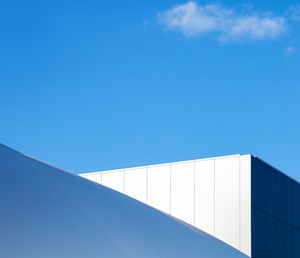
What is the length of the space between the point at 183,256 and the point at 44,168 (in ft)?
18.0

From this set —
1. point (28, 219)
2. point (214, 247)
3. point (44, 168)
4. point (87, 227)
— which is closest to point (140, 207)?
point (214, 247)

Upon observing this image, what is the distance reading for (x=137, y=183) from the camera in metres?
31.5

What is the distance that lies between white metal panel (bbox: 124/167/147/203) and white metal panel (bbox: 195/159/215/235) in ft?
11.1

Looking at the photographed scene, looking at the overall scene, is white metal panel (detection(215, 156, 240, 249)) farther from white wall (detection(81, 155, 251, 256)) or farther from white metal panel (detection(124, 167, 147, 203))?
white metal panel (detection(124, 167, 147, 203))

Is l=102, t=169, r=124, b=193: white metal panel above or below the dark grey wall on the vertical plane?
above

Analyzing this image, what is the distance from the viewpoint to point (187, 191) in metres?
29.3

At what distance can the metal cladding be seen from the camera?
2753 cm

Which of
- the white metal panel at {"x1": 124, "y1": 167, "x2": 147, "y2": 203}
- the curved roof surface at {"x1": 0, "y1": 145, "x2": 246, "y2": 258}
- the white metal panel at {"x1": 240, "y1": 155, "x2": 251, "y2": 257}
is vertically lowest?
the curved roof surface at {"x1": 0, "y1": 145, "x2": 246, "y2": 258}

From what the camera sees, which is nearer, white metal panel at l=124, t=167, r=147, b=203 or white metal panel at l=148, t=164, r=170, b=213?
white metal panel at l=148, t=164, r=170, b=213

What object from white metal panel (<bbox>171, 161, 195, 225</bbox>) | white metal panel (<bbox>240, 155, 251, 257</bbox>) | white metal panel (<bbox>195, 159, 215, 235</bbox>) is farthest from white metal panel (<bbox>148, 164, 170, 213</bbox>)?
white metal panel (<bbox>240, 155, 251, 257</bbox>)

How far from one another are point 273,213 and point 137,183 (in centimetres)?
734

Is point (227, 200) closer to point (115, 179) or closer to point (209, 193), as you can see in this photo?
point (209, 193)

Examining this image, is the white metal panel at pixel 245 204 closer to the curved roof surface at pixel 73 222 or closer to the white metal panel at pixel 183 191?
the white metal panel at pixel 183 191

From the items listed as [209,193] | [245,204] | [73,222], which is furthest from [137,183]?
[73,222]
